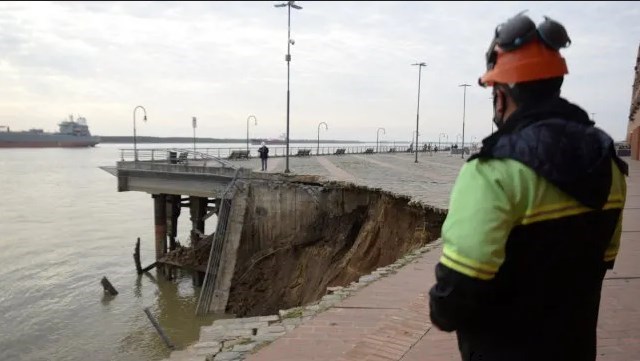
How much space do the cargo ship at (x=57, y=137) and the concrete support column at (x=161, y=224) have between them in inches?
4527

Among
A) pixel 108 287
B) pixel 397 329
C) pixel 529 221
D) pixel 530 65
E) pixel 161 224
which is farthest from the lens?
pixel 161 224

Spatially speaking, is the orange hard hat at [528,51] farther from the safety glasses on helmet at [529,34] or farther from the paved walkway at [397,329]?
the paved walkway at [397,329]

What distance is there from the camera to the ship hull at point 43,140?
123938mm

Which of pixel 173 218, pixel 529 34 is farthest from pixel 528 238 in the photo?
pixel 173 218

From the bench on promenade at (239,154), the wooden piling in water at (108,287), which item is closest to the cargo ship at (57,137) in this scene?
the bench on promenade at (239,154)

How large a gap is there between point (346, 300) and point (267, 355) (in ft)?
5.05

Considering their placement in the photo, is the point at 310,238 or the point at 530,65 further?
the point at 310,238

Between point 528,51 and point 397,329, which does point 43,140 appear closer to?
point 397,329

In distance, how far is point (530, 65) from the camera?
1588mm

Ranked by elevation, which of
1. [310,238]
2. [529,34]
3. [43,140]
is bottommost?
[310,238]

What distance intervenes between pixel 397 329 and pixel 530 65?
3.26m

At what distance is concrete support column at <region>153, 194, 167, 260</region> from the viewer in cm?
2158

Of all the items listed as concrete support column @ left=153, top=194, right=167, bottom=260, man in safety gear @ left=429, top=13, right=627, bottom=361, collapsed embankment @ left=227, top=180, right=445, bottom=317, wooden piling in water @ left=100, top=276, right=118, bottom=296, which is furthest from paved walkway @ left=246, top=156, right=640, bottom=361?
concrete support column @ left=153, top=194, right=167, bottom=260

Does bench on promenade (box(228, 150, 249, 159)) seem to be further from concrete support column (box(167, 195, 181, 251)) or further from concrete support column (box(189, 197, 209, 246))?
concrete support column (box(189, 197, 209, 246))
